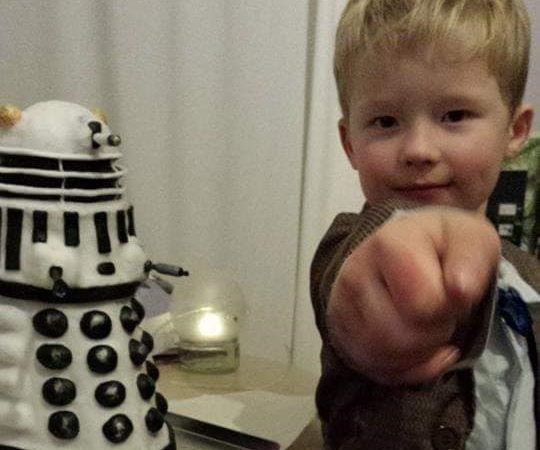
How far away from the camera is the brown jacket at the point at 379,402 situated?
1.90 ft

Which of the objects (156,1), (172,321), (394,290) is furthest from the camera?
(156,1)

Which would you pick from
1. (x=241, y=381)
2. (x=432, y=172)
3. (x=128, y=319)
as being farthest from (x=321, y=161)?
(x=128, y=319)

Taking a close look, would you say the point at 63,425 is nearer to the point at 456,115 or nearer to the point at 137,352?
the point at 137,352

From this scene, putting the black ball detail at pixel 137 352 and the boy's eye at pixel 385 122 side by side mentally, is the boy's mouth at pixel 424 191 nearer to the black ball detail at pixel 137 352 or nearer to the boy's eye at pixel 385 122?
the boy's eye at pixel 385 122

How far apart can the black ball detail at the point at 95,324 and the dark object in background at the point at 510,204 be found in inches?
24.7

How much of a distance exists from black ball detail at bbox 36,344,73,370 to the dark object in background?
657 millimetres

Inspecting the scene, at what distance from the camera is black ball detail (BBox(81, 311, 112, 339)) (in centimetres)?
55

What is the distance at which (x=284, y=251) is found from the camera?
1.17 metres

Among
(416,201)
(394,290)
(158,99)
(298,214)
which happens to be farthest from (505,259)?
(158,99)

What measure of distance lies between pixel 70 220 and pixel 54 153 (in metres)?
0.05

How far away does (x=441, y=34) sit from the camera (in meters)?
0.61

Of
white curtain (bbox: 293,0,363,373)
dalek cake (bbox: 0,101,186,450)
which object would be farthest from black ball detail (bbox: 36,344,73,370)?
white curtain (bbox: 293,0,363,373)

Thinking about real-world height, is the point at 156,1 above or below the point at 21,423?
above

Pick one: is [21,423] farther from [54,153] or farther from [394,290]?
[394,290]
